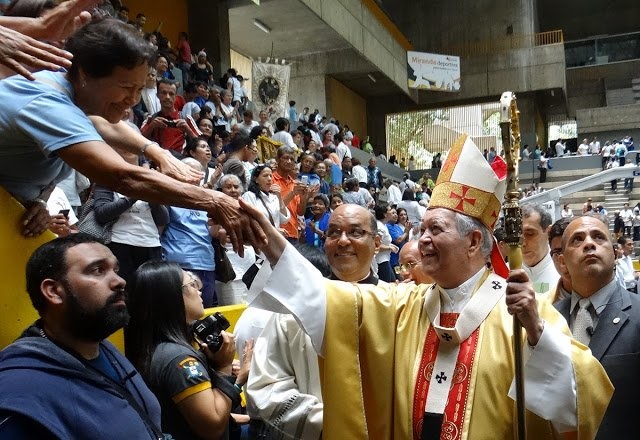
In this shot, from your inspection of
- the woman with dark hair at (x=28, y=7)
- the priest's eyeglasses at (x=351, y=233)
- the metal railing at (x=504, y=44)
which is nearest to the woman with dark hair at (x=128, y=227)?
the priest's eyeglasses at (x=351, y=233)


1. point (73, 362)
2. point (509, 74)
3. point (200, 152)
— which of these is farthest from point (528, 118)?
point (73, 362)

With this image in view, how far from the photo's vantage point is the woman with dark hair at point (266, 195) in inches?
249

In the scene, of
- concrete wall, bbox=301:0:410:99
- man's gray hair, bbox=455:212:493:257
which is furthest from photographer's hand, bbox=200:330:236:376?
concrete wall, bbox=301:0:410:99

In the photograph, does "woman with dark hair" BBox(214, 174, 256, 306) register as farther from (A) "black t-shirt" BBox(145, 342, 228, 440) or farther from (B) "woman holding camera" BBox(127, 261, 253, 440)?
(A) "black t-shirt" BBox(145, 342, 228, 440)

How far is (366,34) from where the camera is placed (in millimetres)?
21438

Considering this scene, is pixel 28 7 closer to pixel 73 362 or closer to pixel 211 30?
pixel 73 362

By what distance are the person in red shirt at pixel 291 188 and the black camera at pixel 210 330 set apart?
13.5 feet

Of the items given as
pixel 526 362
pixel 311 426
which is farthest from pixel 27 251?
pixel 526 362

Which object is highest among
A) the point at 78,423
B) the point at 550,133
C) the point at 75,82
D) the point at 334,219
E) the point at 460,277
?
the point at 550,133

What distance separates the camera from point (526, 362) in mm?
2301

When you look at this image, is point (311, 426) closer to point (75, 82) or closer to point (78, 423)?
point (78, 423)

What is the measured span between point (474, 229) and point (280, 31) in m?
16.8

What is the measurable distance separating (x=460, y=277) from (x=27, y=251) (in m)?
1.59

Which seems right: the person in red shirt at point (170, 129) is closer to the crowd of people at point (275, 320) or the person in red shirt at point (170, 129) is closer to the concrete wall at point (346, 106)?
the crowd of people at point (275, 320)
